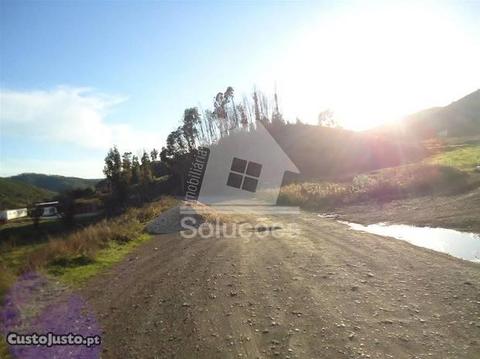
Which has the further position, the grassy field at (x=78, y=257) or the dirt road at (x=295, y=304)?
the grassy field at (x=78, y=257)

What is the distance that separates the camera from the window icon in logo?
41.4 meters

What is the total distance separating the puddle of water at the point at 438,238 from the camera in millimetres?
9758

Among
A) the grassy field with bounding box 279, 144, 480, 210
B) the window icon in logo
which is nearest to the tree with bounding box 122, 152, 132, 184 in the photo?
the window icon in logo

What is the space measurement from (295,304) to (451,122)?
379 feet

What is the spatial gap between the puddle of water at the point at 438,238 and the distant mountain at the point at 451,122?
79843 millimetres

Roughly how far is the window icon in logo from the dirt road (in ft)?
92.9

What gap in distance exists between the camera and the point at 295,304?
274 inches

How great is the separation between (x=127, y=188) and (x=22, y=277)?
4768 cm

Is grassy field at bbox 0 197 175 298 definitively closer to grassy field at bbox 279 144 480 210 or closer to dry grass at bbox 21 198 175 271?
dry grass at bbox 21 198 175 271

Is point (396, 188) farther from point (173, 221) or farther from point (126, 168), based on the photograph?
point (126, 168)

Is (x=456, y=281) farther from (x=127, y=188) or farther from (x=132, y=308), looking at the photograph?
(x=127, y=188)

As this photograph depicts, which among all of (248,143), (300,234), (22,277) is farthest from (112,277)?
(248,143)

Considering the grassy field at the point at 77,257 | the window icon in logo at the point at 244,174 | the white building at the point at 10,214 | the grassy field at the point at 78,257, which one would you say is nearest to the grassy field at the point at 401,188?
the grassy field at the point at 77,257

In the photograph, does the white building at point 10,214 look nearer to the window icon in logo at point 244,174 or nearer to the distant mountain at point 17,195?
the distant mountain at point 17,195
